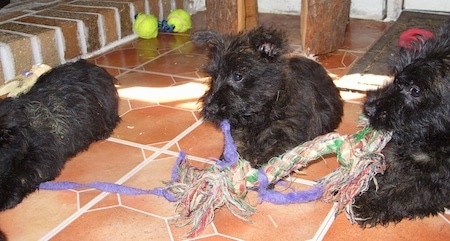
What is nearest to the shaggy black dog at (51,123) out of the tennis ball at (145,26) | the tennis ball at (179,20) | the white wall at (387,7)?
the tennis ball at (145,26)

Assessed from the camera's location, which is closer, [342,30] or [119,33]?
[342,30]

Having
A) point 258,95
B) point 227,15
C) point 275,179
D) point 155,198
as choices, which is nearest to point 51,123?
point 155,198

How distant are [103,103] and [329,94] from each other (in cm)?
129

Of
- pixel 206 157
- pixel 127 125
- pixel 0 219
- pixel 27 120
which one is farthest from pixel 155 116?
pixel 0 219

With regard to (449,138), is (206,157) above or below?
below

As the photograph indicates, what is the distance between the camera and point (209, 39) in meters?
2.43

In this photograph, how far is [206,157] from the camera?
2.74m

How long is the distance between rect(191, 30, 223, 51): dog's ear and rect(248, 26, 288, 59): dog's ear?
0.15m

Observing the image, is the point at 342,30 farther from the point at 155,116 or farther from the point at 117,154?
the point at 117,154

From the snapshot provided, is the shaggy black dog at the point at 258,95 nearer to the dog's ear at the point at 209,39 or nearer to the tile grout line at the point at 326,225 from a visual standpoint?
the dog's ear at the point at 209,39

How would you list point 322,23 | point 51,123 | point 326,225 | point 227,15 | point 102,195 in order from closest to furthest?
point 326,225, point 102,195, point 51,123, point 322,23, point 227,15

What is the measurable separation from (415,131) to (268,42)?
74cm

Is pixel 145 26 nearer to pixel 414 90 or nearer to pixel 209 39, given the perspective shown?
pixel 209 39

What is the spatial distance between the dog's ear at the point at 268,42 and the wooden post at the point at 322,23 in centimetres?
177
